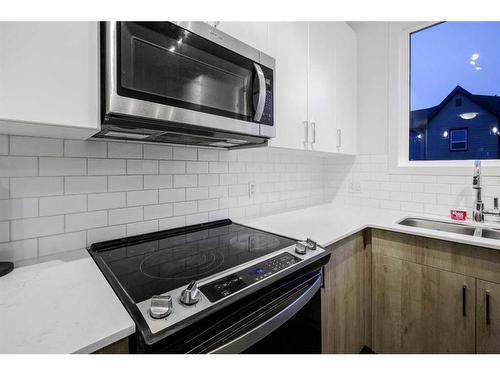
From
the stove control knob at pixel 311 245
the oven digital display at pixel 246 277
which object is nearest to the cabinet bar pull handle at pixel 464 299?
the stove control knob at pixel 311 245

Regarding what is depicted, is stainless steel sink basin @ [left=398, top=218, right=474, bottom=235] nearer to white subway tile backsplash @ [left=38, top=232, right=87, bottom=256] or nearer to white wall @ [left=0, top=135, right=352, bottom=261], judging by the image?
white wall @ [left=0, top=135, right=352, bottom=261]

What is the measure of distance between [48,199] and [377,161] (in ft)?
7.06

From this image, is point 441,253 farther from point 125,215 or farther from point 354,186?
point 125,215

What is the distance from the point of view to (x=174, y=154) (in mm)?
1304

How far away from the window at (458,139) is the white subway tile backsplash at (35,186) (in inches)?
93.8

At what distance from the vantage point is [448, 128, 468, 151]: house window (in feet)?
5.68

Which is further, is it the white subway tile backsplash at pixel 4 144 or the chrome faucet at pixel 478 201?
the chrome faucet at pixel 478 201

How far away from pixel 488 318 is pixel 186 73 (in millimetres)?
1709

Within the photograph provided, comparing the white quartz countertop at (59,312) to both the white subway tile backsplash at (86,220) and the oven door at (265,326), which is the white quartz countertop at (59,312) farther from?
the white subway tile backsplash at (86,220)

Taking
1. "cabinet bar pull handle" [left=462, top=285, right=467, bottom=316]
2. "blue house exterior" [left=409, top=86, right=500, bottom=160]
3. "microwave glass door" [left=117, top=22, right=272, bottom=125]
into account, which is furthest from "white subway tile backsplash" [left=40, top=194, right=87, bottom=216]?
"blue house exterior" [left=409, top=86, right=500, bottom=160]

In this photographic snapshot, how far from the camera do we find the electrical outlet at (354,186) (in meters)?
2.14

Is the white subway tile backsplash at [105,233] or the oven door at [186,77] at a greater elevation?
the oven door at [186,77]

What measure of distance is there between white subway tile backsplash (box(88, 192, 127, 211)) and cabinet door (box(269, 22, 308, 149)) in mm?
791
